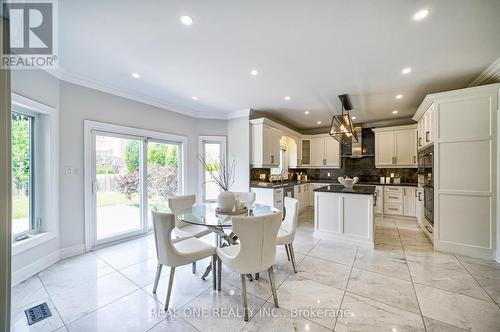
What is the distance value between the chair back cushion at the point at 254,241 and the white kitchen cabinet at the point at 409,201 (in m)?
4.96

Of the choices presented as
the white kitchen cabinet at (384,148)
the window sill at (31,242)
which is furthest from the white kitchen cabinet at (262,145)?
the window sill at (31,242)

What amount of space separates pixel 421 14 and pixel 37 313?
4358 millimetres

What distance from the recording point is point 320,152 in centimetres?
668

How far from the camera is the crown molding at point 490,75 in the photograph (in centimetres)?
259

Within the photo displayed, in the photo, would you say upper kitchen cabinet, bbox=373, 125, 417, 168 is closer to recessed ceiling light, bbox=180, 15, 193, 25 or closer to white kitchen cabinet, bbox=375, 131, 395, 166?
white kitchen cabinet, bbox=375, 131, 395, 166

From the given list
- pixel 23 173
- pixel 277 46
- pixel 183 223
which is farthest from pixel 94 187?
pixel 277 46

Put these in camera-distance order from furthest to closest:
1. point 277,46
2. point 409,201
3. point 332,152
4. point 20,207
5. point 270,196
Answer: point 332,152 → point 409,201 → point 270,196 → point 20,207 → point 277,46

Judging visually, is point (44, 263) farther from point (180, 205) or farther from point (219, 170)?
point (219, 170)

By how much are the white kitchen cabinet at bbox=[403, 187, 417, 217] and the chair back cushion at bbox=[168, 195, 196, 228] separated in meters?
5.28

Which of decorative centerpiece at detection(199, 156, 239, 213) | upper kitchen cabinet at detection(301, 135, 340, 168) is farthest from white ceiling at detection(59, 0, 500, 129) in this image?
upper kitchen cabinet at detection(301, 135, 340, 168)

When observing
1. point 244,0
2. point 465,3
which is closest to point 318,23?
Result: point 244,0

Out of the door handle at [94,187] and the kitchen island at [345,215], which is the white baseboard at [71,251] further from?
the kitchen island at [345,215]

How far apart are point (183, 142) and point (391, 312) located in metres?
4.39

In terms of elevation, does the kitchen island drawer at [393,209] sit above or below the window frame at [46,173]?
below
